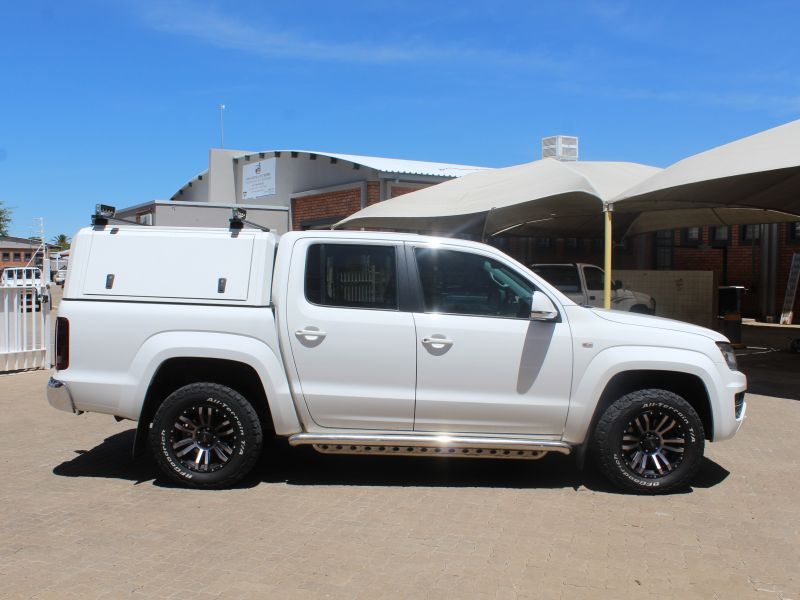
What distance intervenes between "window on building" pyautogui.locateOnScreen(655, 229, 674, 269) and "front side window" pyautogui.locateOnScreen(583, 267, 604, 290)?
23.4 feet

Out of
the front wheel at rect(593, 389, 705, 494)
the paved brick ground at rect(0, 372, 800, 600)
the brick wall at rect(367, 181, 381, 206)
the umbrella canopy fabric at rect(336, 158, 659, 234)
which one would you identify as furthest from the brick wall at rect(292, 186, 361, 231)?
the front wheel at rect(593, 389, 705, 494)

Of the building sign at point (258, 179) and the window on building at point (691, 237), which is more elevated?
the building sign at point (258, 179)

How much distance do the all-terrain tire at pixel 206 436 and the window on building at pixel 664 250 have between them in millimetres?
20381

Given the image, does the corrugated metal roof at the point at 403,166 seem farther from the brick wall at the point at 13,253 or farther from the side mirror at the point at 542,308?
the brick wall at the point at 13,253

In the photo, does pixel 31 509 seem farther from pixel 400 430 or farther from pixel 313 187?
pixel 313 187

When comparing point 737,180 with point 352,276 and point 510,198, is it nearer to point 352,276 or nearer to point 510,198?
point 510,198

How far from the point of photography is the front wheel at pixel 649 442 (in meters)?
5.44

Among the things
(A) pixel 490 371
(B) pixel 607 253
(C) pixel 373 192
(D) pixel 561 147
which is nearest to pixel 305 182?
(C) pixel 373 192

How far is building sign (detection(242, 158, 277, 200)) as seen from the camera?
22.3 metres

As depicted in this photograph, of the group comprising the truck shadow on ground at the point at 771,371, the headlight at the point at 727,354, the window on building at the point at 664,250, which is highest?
the window on building at the point at 664,250

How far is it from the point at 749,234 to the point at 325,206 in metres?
13.1

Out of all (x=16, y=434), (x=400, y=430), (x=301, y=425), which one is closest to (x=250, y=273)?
(x=301, y=425)

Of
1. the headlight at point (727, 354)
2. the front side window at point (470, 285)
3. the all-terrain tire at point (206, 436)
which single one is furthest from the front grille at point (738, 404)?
the all-terrain tire at point (206, 436)

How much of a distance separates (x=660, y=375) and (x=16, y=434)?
6.15 meters
